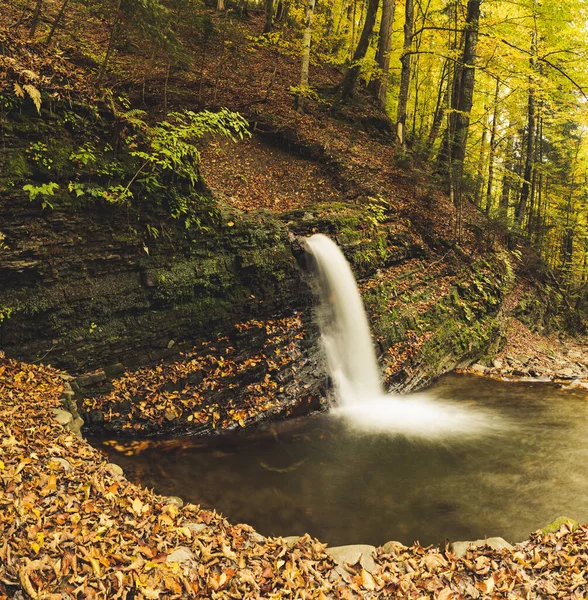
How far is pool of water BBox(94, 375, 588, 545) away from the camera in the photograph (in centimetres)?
495

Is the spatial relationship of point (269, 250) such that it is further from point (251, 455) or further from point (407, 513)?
point (407, 513)

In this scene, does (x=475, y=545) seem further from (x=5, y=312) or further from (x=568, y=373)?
(x=568, y=373)

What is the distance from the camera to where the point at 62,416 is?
479 centimetres

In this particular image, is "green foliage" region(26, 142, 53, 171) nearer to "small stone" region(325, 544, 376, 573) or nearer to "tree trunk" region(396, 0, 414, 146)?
"small stone" region(325, 544, 376, 573)

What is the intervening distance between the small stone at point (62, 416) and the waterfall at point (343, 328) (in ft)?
17.6

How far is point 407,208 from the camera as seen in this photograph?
13.0 metres

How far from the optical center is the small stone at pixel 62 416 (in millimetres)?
4672

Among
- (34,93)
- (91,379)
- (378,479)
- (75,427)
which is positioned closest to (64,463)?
(75,427)

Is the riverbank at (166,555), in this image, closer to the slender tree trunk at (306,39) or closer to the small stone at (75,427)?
the small stone at (75,427)

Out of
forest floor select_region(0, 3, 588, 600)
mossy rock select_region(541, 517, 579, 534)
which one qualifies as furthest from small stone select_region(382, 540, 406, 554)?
mossy rock select_region(541, 517, 579, 534)

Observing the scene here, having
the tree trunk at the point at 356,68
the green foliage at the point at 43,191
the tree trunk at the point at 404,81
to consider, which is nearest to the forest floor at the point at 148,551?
the green foliage at the point at 43,191

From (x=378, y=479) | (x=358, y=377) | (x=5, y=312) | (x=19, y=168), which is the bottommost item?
(x=378, y=479)

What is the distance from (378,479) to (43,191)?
6594 millimetres

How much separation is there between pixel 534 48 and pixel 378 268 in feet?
39.9
